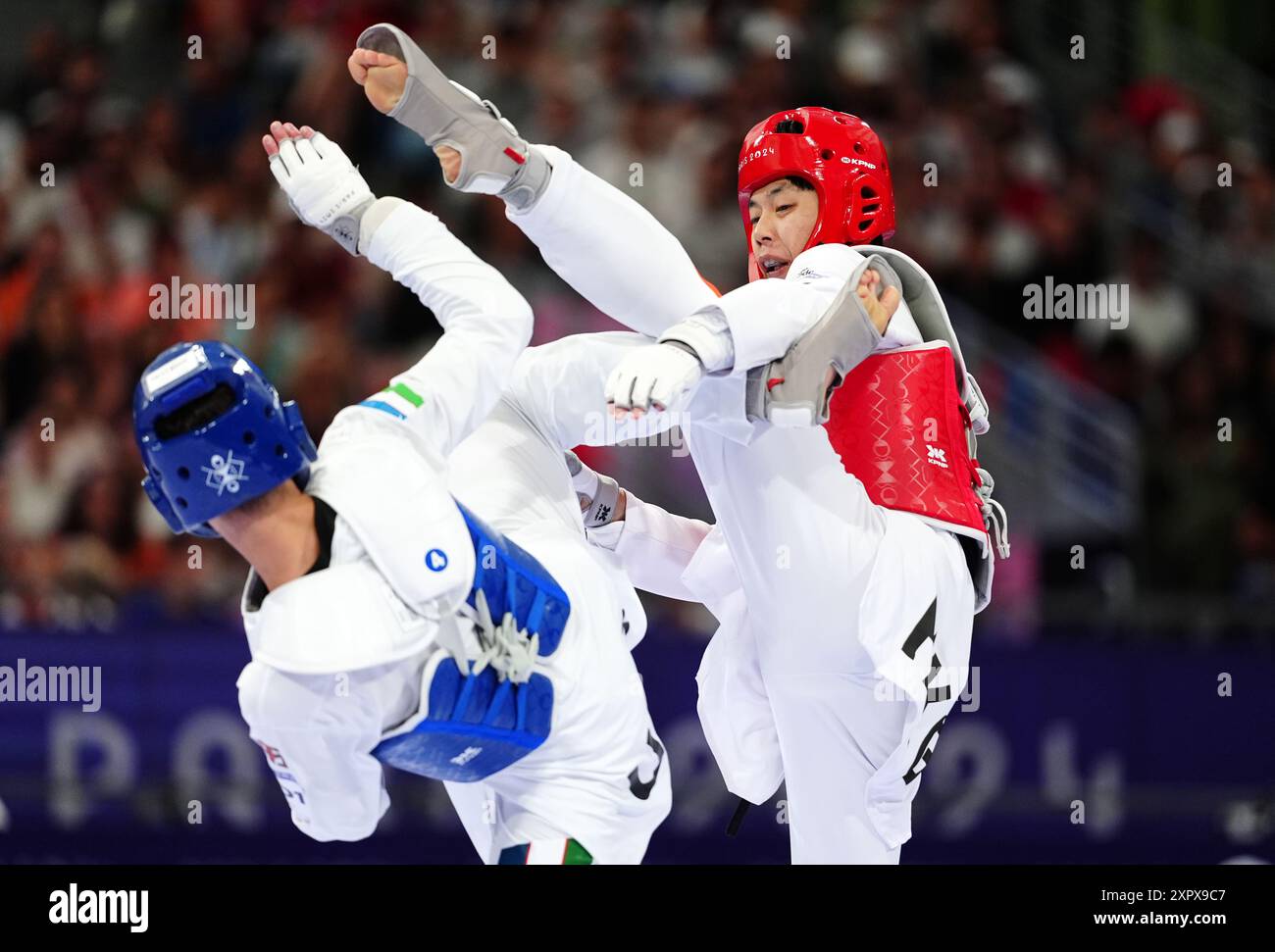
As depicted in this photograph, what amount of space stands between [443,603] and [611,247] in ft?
4.05

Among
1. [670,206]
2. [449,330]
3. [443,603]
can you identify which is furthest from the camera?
[670,206]

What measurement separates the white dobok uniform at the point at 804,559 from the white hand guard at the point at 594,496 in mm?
474

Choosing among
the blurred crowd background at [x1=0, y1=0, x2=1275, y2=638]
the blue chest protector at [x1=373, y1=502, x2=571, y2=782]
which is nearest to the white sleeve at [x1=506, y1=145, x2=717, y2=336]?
the blue chest protector at [x1=373, y1=502, x2=571, y2=782]

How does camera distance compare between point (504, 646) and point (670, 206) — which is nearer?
point (504, 646)

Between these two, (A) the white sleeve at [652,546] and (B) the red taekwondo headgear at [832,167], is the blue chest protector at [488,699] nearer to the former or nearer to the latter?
(A) the white sleeve at [652,546]

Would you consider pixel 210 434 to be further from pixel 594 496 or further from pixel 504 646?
pixel 594 496

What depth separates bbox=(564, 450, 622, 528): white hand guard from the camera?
16.8 feet

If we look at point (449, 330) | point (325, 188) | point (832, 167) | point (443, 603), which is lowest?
point (443, 603)

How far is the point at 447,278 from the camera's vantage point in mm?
4188

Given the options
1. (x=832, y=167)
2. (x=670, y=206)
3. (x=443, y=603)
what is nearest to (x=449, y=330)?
(x=443, y=603)

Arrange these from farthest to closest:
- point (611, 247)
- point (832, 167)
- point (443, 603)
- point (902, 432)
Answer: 1. point (832, 167)
2. point (902, 432)
3. point (611, 247)
4. point (443, 603)

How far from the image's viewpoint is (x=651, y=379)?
401 centimetres

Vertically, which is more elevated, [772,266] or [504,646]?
[772,266]

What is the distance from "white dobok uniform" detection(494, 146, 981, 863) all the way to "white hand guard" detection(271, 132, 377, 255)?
1.57 feet
